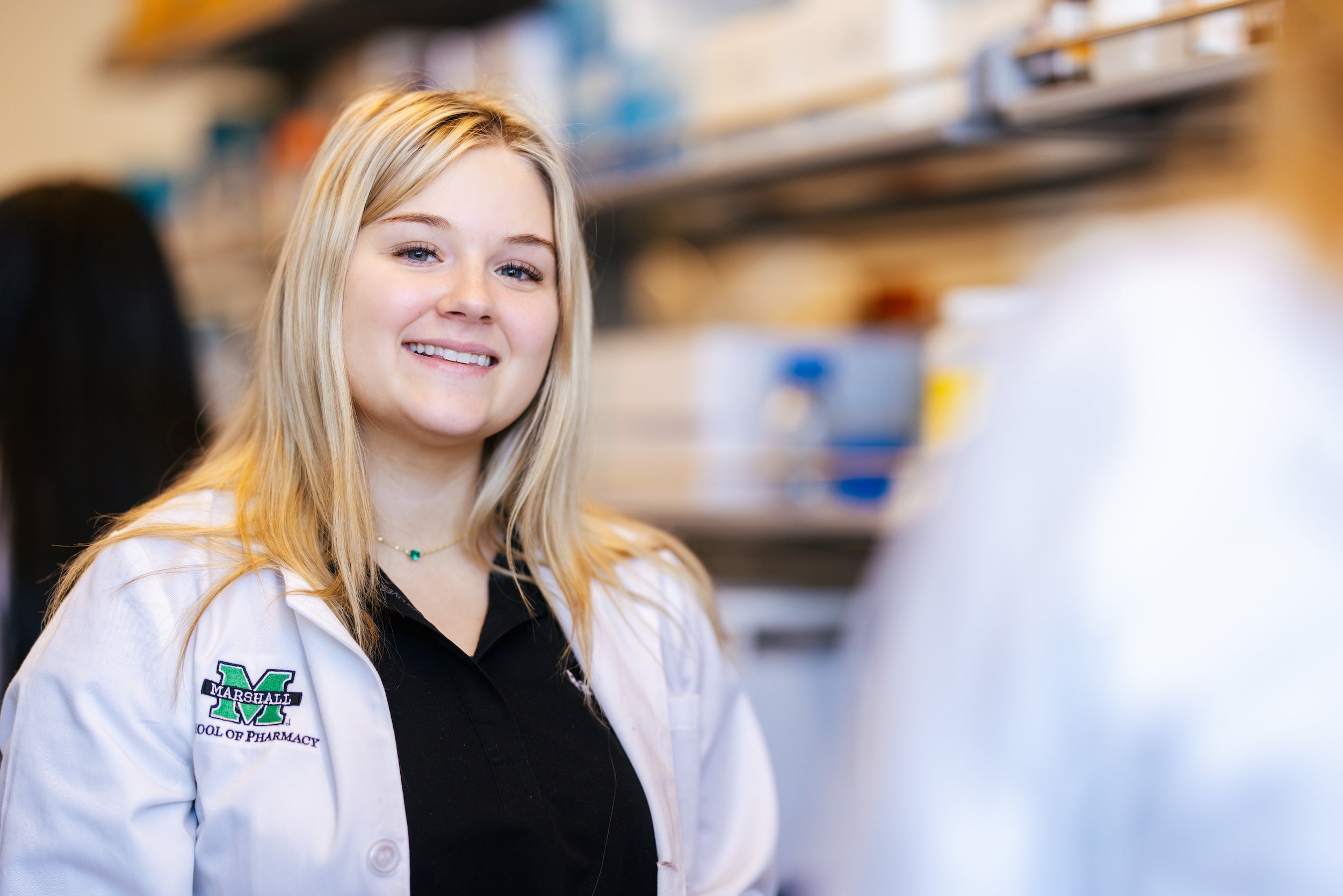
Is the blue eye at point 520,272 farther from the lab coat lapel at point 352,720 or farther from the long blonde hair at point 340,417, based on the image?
the lab coat lapel at point 352,720

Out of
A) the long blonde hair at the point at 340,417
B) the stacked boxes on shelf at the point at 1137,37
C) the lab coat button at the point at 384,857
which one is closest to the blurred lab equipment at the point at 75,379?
the long blonde hair at the point at 340,417

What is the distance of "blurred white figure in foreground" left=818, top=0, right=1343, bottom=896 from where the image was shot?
2.00 ft

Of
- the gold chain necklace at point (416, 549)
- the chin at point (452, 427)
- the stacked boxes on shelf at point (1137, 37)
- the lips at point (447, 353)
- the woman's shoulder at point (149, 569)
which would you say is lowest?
the gold chain necklace at point (416, 549)

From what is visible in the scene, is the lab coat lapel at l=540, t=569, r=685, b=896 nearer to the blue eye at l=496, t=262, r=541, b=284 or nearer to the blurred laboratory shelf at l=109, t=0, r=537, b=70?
the blue eye at l=496, t=262, r=541, b=284

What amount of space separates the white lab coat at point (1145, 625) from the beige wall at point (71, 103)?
4823 mm

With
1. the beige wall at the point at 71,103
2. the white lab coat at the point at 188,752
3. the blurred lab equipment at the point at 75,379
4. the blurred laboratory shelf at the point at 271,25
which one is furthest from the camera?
the beige wall at the point at 71,103

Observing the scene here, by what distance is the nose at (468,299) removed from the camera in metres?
1.28

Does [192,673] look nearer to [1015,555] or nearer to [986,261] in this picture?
[1015,555]

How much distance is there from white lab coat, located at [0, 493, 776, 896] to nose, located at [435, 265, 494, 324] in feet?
1.03

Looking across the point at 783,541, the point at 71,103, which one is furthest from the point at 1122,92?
the point at 71,103

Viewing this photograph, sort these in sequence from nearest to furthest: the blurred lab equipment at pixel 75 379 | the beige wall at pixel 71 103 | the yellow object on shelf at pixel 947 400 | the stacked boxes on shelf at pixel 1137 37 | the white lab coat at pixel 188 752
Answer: the white lab coat at pixel 188 752, the stacked boxes on shelf at pixel 1137 37, the blurred lab equipment at pixel 75 379, the yellow object on shelf at pixel 947 400, the beige wall at pixel 71 103

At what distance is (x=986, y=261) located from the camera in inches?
96.3

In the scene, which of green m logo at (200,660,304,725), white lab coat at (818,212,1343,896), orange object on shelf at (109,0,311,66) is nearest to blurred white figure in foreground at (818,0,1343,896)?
white lab coat at (818,212,1343,896)

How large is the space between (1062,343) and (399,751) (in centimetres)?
75
